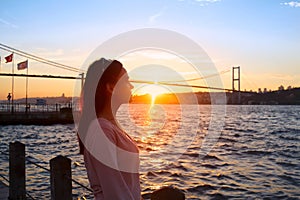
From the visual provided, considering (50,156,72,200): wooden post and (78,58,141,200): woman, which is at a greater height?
(78,58,141,200): woman

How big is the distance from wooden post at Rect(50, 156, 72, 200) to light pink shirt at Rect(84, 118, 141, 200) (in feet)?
3.71

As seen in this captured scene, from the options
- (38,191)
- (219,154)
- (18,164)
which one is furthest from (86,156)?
(219,154)

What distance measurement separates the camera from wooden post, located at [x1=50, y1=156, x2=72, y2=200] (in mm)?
2967

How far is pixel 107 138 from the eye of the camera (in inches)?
71.4

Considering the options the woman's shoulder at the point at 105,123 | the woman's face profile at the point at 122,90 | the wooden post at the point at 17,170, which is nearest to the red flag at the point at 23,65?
the wooden post at the point at 17,170

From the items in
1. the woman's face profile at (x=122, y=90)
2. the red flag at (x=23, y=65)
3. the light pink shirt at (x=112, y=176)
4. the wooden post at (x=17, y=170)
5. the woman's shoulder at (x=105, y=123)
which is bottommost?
the wooden post at (x=17, y=170)

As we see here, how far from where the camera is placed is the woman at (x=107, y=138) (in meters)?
1.80

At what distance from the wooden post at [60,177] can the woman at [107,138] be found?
106 centimetres

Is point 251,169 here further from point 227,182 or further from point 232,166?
point 227,182

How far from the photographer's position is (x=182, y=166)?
13.4 metres

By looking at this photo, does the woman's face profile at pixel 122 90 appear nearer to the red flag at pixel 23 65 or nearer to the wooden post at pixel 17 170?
the wooden post at pixel 17 170

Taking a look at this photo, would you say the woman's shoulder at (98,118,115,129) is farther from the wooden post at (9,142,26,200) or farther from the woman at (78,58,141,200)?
the wooden post at (9,142,26,200)

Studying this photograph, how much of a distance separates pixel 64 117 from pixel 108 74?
41093 millimetres

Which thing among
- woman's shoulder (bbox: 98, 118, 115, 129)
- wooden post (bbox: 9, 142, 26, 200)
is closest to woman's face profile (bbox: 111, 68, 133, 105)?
woman's shoulder (bbox: 98, 118, 115, 129)
